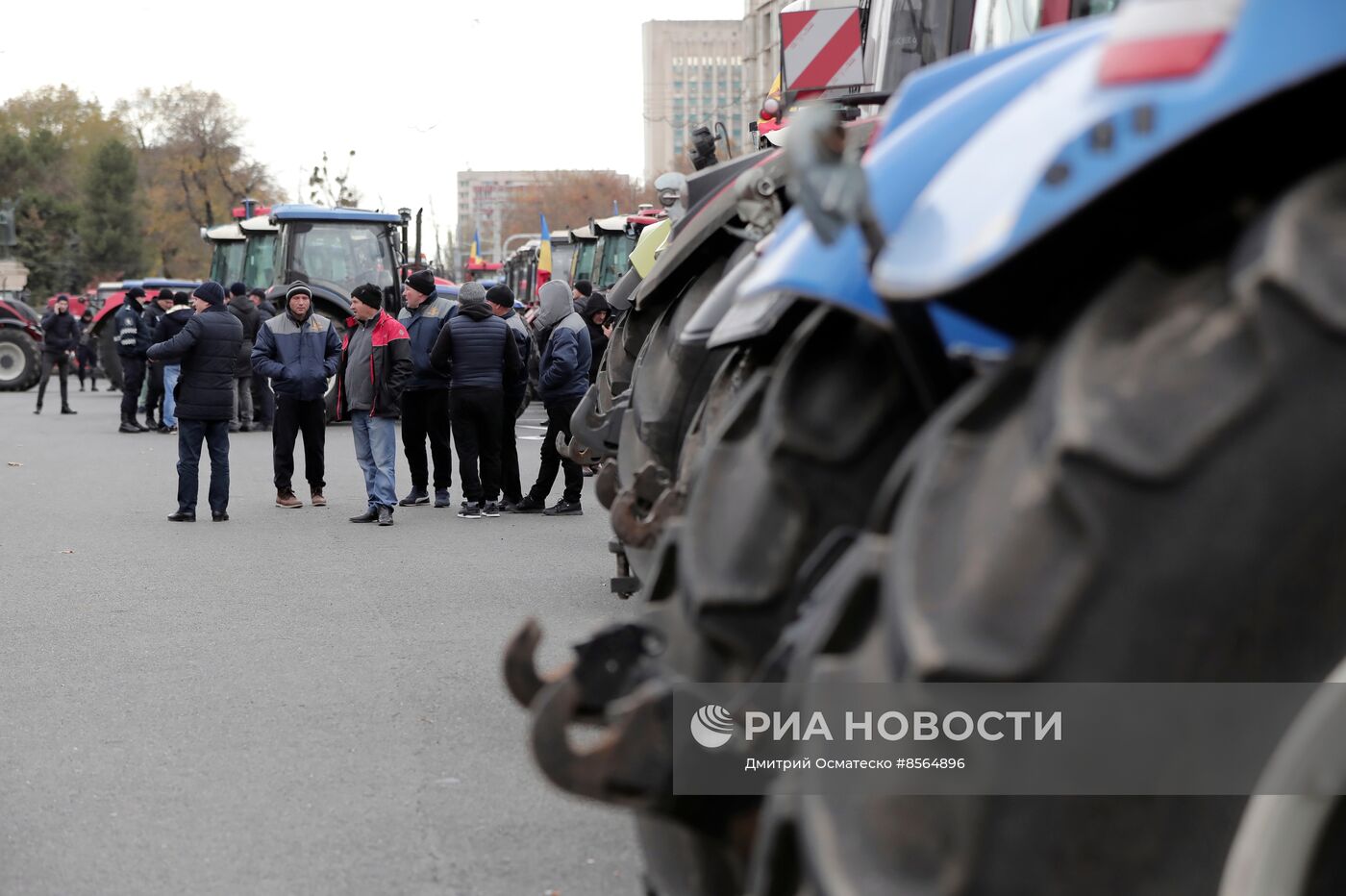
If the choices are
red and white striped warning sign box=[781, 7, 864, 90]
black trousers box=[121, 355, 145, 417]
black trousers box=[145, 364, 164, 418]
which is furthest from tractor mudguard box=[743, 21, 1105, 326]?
black trousers box=[121, 355, 145, 417]

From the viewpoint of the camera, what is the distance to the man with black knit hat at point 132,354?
80.5 feet

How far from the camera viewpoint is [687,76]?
119312 mm

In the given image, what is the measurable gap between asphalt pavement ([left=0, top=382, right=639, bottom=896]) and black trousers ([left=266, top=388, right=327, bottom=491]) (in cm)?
147

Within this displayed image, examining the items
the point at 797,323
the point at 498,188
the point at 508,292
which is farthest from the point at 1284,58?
the point at 498,188

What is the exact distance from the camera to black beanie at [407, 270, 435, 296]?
50.1ft

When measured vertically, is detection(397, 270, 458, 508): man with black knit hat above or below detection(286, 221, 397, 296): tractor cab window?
below

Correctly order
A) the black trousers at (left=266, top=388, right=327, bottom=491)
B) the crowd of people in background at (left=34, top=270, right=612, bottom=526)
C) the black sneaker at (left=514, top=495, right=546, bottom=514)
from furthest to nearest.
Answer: the black trousers at (left=266, top=388, right=327, bottom=491)
the black sneaker at (left=514, top=495, right=546, bottom=514)
the crowd of people in background at (left=34, top=270, right=612, bottom=526)

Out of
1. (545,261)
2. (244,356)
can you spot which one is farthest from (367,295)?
(545,261)

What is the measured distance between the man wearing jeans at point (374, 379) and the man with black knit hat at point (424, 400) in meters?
0.38

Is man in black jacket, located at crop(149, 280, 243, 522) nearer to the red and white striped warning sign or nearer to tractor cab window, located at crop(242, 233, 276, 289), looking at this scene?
the red and white striped warning sign

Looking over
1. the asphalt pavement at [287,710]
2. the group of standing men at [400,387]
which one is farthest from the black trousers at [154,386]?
the asphalt pavement at [287,710]

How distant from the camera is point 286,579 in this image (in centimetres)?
1061

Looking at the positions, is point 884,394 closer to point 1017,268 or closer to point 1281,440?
point 1017,268

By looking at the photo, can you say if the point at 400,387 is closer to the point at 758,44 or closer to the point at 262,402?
the point at 262,402
